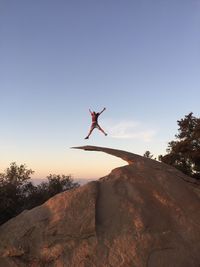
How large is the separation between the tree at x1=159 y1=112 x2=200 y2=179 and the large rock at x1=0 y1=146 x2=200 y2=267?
22.2 m

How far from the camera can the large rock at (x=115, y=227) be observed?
1346 centimetres

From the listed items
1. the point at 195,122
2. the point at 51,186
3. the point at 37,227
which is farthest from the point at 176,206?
the point at 195,122

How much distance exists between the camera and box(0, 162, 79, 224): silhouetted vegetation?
22453 mm

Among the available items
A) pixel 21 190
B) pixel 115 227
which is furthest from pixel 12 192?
pixel 115 227

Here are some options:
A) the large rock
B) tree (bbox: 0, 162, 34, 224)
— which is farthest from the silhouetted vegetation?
the large rock

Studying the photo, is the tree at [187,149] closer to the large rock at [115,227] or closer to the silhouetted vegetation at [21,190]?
the silhouetted vegetation at [21,190]

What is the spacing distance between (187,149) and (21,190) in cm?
1726

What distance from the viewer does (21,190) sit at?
93.2 feet

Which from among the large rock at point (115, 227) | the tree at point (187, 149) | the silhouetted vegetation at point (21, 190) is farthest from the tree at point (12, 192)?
the tree at point (187, 149)

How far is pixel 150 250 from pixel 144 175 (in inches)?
129

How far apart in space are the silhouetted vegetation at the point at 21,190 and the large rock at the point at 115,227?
774 cm

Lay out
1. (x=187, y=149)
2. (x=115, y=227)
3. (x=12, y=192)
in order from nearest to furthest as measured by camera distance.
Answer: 1. (x=115, y=227)
2. (x=12, y=192)
3. (x=187, y=149)

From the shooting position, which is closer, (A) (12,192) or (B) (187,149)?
(A) (12,192)

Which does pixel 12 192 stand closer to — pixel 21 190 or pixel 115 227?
pixel 21 190
